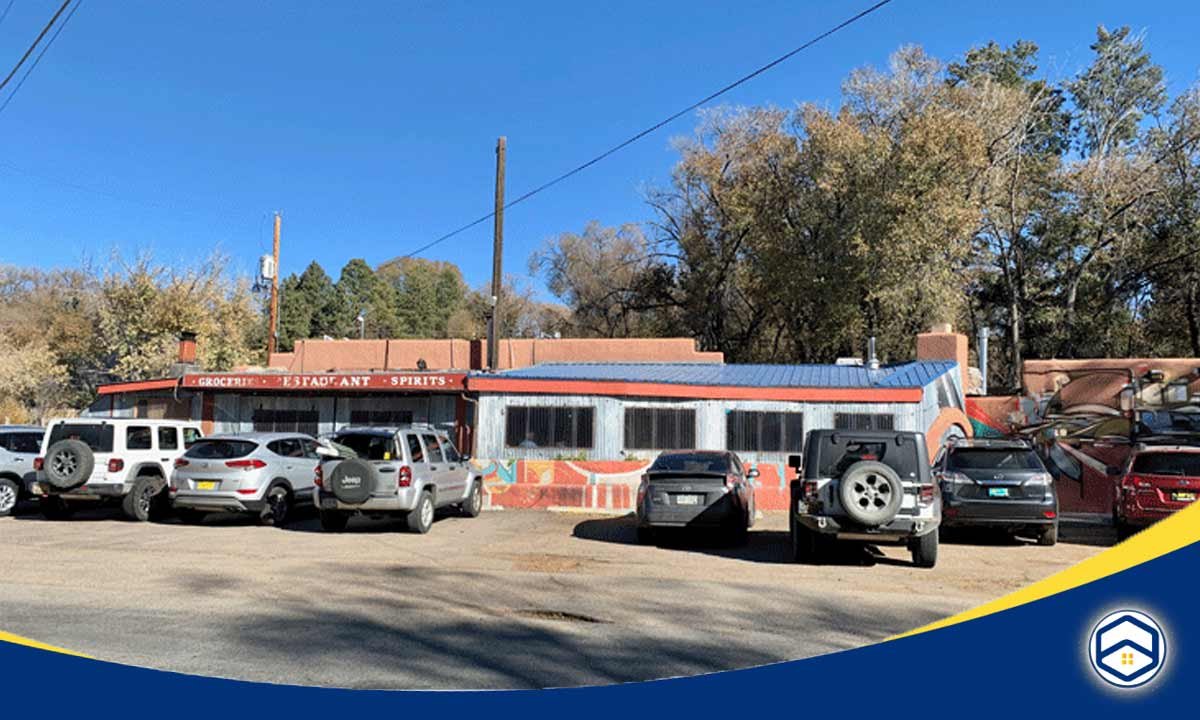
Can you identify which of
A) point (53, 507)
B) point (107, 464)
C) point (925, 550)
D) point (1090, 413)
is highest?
point (1090, 413)

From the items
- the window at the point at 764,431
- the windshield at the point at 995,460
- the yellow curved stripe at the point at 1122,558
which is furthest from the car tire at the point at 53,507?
the yellow curved stripe at the point at 1122,558

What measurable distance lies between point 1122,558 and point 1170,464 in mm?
11738

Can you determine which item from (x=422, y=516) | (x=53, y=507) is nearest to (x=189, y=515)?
(x=53, y=507)

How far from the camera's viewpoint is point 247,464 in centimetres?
1535

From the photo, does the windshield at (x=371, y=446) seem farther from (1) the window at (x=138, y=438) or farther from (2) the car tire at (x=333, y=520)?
(1) the window at (x=138, y=438)

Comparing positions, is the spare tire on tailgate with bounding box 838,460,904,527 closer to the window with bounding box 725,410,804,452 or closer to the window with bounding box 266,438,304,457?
the window with bounding box 725,410,804,452

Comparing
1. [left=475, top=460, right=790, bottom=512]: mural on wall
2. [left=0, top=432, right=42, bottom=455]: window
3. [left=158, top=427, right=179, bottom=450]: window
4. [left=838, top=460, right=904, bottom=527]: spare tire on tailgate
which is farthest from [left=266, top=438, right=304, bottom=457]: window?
→ [left=838, top=460, right=904, bottom=527]: spare tire on tailgate

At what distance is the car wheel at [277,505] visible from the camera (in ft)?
51.3

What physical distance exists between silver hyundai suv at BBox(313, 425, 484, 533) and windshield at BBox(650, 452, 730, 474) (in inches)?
154

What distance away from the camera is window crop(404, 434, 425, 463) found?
14.6 metres

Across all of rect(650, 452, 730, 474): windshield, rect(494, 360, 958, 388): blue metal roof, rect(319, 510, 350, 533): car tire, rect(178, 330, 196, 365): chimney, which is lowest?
rect(319, 510, 350, 533): car tire

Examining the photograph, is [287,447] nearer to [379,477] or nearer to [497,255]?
[379,477]

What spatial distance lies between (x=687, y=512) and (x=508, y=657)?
6.91 m

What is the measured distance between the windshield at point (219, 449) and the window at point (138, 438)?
1.84 m
